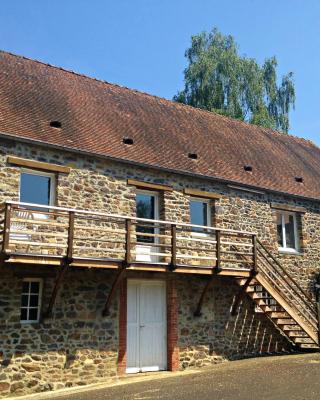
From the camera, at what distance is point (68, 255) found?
11.0m

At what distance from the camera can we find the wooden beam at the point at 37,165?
1216 cm

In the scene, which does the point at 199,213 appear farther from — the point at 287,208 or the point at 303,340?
the point at 303,340

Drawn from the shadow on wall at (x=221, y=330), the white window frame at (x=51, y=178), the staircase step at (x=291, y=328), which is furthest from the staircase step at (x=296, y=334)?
the white window frame at (x=51, y=178)

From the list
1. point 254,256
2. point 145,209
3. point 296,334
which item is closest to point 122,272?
point 145,209

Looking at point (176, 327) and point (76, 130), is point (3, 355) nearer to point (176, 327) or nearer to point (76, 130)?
point (176, 327)

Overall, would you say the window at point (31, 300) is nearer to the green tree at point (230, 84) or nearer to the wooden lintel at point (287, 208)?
the wooden lintel at point (287, 208)

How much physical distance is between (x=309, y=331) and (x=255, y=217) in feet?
12.3

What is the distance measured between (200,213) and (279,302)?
3.34 m

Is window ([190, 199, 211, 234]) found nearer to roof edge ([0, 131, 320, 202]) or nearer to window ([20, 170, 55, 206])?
roof edge ([0, 131, 320, 202])

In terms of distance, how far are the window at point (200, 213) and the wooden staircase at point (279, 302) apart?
5.47 ft

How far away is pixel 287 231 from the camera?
690 inches

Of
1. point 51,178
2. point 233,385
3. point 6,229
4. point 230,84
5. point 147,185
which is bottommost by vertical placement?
point 233,385

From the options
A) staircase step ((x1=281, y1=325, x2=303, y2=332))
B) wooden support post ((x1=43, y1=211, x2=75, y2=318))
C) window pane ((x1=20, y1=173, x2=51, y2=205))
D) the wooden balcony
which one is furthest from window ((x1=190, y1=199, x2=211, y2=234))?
wooden support post ((x1=43, y1=211, x2=75, y2=318))

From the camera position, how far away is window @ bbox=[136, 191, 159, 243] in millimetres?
14297
